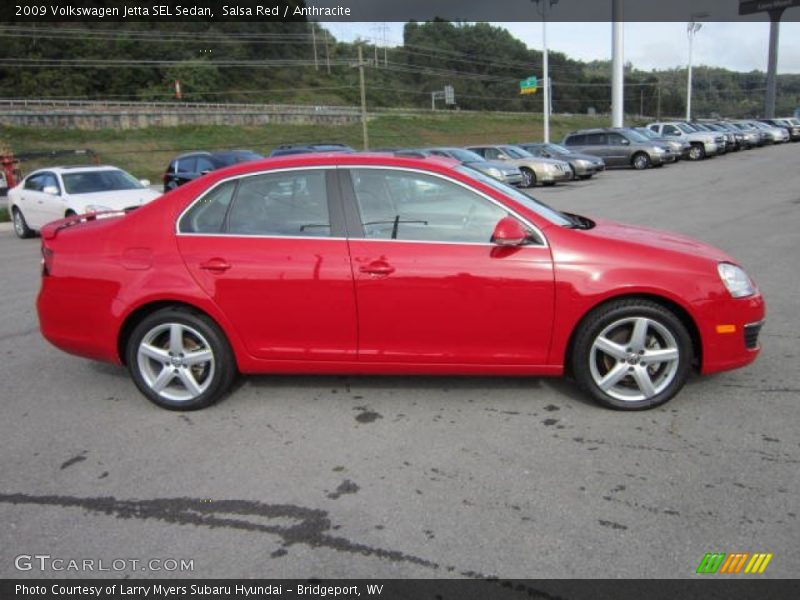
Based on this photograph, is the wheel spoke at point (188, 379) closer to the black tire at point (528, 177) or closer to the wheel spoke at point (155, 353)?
the wheel spoke at point (155, 353)

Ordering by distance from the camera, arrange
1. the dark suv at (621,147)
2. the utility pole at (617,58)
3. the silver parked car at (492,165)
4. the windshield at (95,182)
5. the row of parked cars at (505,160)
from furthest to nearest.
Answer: the utility pole at (617,58) → the dark suv at (621,147) → the silver parked car at (492,165) → the windshield at (95,182) → the row of parked cars at (505,160)

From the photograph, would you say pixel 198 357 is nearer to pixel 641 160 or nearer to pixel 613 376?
pixel 613 376

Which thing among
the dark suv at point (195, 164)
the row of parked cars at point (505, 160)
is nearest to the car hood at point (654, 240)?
the row of parked cars at point (505, 160)

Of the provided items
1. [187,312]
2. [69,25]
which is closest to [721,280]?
[187,312]

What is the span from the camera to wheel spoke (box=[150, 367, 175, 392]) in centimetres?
→ 431

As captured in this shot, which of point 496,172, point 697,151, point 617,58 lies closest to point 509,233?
point 496,172

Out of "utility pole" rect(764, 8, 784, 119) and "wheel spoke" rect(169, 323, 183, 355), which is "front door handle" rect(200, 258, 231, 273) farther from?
"utility pole" rect(764, 8, 784, 119)

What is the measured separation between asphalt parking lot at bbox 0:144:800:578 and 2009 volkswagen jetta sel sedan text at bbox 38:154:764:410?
29 cm

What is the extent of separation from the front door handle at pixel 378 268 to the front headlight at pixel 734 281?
201cm

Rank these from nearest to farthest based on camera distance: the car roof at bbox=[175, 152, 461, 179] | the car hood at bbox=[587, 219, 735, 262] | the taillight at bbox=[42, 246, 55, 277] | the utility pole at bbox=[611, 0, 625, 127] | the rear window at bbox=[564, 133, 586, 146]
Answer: the car hood at bbox=[587, 219, 735, 262]
the car roof at bbox=[175, 152, 461, 179]
the taillight at bbox=[42, 246, 55, 277]
the rear window at bbox=[564, 133, 586, 146]
the utility pole at bbox=[611, 0, 625, 127]

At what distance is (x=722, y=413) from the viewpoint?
3982mm

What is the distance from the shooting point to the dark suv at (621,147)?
86.0 feet
